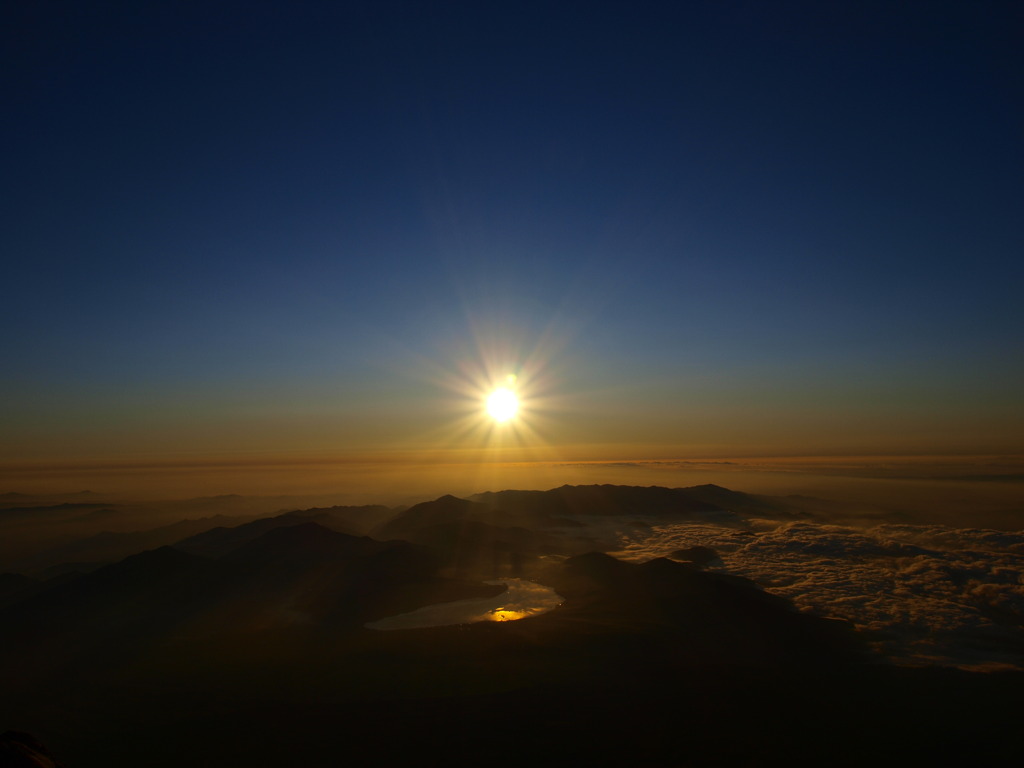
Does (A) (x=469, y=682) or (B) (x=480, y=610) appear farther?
(B) (x=480, y=610)

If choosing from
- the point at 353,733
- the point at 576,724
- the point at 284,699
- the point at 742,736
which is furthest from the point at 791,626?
the point at 284,699

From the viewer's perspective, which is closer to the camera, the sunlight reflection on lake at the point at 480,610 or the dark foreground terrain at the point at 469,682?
the dark foreground terrain at the point at 469,682

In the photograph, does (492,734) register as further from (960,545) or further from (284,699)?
(960,545)

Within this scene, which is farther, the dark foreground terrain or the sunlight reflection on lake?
the sunlight reflection on lake
